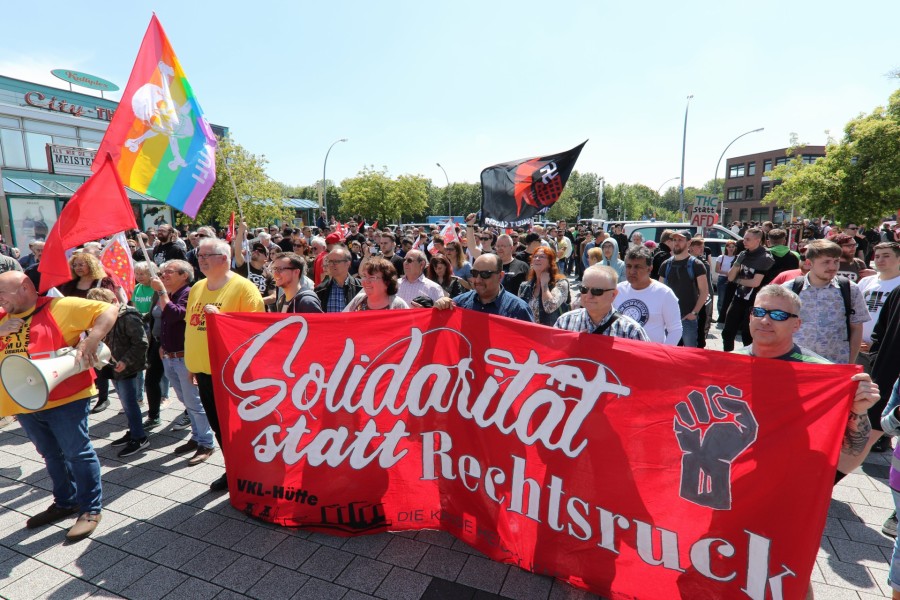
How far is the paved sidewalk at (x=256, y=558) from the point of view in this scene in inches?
109

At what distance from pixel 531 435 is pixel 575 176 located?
81.5 metres

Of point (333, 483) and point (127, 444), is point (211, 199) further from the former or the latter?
point (333, 483)

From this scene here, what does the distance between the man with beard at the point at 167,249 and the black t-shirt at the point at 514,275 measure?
614 centimetres

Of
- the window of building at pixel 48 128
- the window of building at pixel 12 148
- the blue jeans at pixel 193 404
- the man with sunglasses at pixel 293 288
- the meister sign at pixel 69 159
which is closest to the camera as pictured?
the man with sunglasses at pixel 293 288

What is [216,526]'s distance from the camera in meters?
3.41

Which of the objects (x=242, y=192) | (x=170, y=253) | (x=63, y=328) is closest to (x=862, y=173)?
(x=170, y=253)

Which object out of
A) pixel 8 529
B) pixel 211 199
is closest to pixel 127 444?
pixel 8 529

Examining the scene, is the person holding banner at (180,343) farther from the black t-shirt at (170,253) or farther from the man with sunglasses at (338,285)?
the black t-shirt at (170,253)

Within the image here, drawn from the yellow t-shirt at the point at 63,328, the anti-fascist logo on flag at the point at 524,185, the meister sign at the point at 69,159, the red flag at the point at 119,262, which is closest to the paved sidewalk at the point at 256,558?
the yellow t-shirt at the point at 63,328

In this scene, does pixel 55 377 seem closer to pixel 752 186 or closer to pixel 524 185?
pixel 524 185

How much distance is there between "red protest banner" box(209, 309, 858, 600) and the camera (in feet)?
7.38

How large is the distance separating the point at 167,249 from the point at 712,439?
971cm

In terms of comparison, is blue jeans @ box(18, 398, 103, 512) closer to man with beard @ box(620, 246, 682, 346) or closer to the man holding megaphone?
the man holding megaphone

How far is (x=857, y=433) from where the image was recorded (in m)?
2.15
